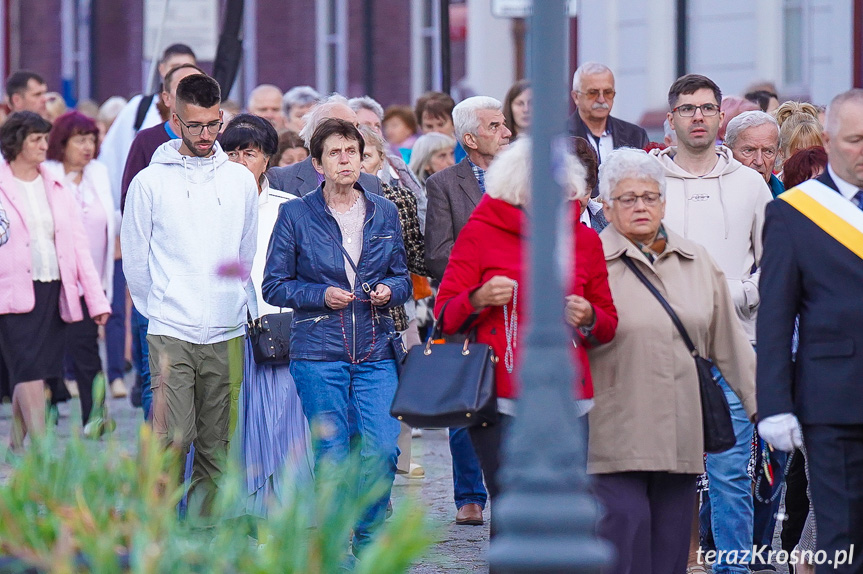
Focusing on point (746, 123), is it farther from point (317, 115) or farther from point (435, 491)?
point (435, 491)

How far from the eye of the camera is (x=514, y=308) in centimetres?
586

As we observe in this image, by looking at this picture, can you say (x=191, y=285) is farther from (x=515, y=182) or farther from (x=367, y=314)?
(x=515, y=182)

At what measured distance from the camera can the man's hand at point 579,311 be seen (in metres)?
5.55

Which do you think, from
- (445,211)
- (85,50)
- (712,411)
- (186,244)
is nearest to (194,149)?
(186,244)

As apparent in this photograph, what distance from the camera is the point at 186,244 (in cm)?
737

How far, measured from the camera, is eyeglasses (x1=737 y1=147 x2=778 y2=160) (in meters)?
7.77

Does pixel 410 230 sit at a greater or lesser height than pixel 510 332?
greater

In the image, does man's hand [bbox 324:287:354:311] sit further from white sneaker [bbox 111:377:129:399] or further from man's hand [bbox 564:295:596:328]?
white sneaker [bbox 111:377:129:399]

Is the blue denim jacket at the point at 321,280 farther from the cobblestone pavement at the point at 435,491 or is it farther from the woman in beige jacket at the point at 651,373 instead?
the woman in beige jacket at the point at 651,373

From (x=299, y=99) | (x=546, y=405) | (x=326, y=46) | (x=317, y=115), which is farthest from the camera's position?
(x=326, y=46)

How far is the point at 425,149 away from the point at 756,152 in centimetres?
319

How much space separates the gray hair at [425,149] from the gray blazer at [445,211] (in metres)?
2.68

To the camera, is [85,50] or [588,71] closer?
[588,71]

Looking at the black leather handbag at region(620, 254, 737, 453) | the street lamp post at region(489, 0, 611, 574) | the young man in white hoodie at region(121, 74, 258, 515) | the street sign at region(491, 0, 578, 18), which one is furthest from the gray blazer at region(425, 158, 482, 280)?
the street sign at region(491, 0, 578, 18)
